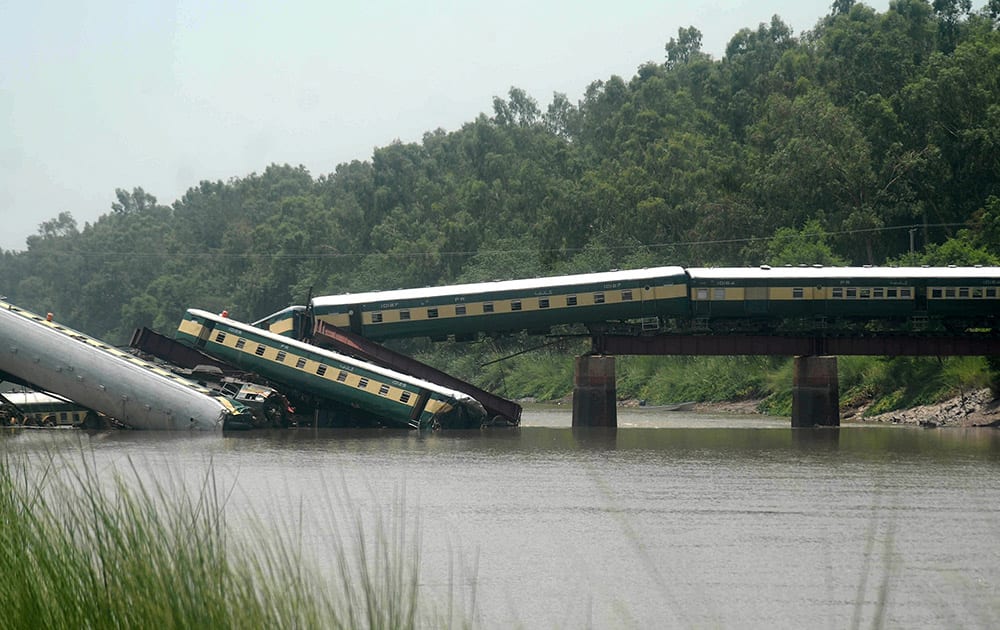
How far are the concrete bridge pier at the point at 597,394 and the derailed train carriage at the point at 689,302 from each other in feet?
5.01

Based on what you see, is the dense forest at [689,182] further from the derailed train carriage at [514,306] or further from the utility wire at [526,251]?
the derailed train carriage at [514,306]

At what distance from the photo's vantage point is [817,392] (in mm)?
61375

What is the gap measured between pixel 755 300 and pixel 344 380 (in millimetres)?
16505

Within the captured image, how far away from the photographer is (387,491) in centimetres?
3216

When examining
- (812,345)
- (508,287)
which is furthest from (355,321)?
(812,345)

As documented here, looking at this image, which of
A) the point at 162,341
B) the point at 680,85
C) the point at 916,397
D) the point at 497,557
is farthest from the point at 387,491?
the point at 680,85

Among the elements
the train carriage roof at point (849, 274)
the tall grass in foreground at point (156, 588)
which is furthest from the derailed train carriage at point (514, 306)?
the tall grass in foreground at point (156, 588)

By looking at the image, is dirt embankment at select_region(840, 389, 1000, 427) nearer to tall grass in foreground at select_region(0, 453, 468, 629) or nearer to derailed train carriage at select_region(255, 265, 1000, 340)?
derailed train carriage at select_region(255, 265, 1000, 340)

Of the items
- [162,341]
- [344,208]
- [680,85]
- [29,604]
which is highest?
[680,85]

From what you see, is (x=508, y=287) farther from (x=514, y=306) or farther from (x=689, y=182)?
(x=689, y=182)

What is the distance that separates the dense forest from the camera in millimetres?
92250

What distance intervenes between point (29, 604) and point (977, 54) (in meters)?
92.2

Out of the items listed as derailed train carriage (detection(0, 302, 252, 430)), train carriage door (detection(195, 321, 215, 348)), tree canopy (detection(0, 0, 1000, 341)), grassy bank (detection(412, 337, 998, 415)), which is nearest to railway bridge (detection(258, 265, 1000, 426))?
grassy bank (detection(412, 337, 998, 415))

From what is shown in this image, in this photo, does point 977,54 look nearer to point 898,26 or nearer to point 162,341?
point 898,26
